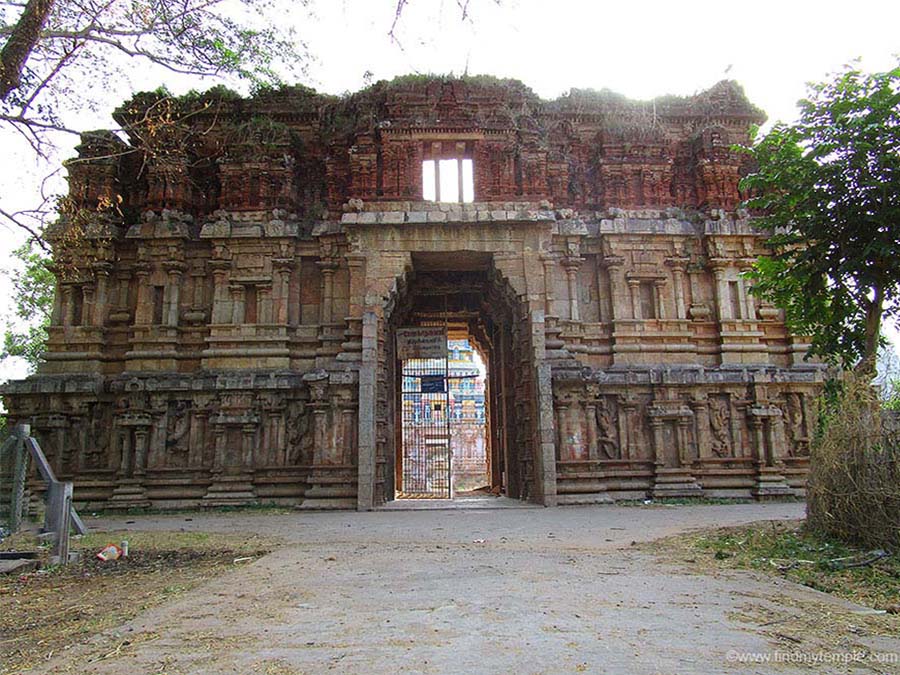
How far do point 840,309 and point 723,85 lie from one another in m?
11.2

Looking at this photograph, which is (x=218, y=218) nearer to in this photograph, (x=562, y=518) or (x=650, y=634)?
(x=562, y=518)

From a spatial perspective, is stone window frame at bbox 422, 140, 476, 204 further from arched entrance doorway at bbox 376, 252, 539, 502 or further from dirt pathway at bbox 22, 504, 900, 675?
dirt pathway at bbox 22, 504, 900, 675

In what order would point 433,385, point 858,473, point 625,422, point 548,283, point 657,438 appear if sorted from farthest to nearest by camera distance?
1. point 433,385
2. point 548,283
3. point 625,422
4. point 657,438
5. point 858,473

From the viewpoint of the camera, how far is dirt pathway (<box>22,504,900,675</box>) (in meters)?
3.57

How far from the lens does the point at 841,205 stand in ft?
25.6

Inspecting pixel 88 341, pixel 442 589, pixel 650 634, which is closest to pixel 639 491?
pixel 442 589

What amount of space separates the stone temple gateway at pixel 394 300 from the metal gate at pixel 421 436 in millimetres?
2139

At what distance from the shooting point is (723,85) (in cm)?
1747

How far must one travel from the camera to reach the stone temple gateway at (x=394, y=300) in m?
14.4

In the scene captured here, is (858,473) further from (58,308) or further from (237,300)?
(58,308)

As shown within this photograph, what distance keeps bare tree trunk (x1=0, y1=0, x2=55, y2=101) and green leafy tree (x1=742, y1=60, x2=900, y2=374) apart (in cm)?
914

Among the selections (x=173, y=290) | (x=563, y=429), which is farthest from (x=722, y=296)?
(x=173, y=290)

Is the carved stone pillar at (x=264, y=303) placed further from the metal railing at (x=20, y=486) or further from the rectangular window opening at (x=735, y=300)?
the rectangular window opening at (x=735, y=300)

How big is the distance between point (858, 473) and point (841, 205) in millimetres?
3255
